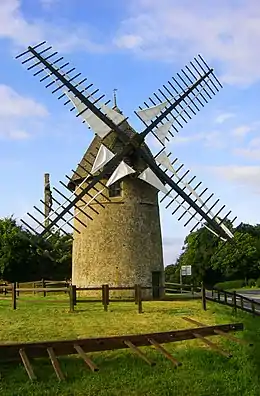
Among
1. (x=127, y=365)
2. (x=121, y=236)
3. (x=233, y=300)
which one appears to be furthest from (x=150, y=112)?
(x=127, y=365)

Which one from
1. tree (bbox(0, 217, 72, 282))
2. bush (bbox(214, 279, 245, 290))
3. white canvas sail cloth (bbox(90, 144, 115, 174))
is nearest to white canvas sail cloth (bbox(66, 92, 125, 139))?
white canvas sail cloth (bbox(90, 144, 115, 174))

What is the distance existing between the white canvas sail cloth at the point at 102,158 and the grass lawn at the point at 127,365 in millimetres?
6399

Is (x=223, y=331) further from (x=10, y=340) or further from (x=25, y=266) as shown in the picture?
(x=25, y=266)

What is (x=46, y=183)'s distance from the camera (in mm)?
31812

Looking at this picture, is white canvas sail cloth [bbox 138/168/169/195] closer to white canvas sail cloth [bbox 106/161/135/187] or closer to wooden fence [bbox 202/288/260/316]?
white canvas sail cloth [bbox 106/161/135/187]

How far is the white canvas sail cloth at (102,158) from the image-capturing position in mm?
21141

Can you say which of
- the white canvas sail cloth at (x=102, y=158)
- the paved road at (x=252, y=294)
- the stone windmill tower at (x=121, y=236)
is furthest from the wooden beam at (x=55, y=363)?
the paved road at (x=252, y=294)

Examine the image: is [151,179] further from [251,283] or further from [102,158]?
[251,283]

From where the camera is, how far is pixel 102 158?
21.2 meters

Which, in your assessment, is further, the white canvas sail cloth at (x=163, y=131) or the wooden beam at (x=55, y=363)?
the white canvas sail cloth at (x=163, y=131)

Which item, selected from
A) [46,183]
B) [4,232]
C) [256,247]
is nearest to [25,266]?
[4,232]

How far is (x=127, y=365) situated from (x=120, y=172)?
11.3m

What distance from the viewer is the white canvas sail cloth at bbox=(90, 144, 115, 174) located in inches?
832

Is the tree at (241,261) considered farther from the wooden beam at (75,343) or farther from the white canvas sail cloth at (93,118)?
the wooden beam at (75,343)
